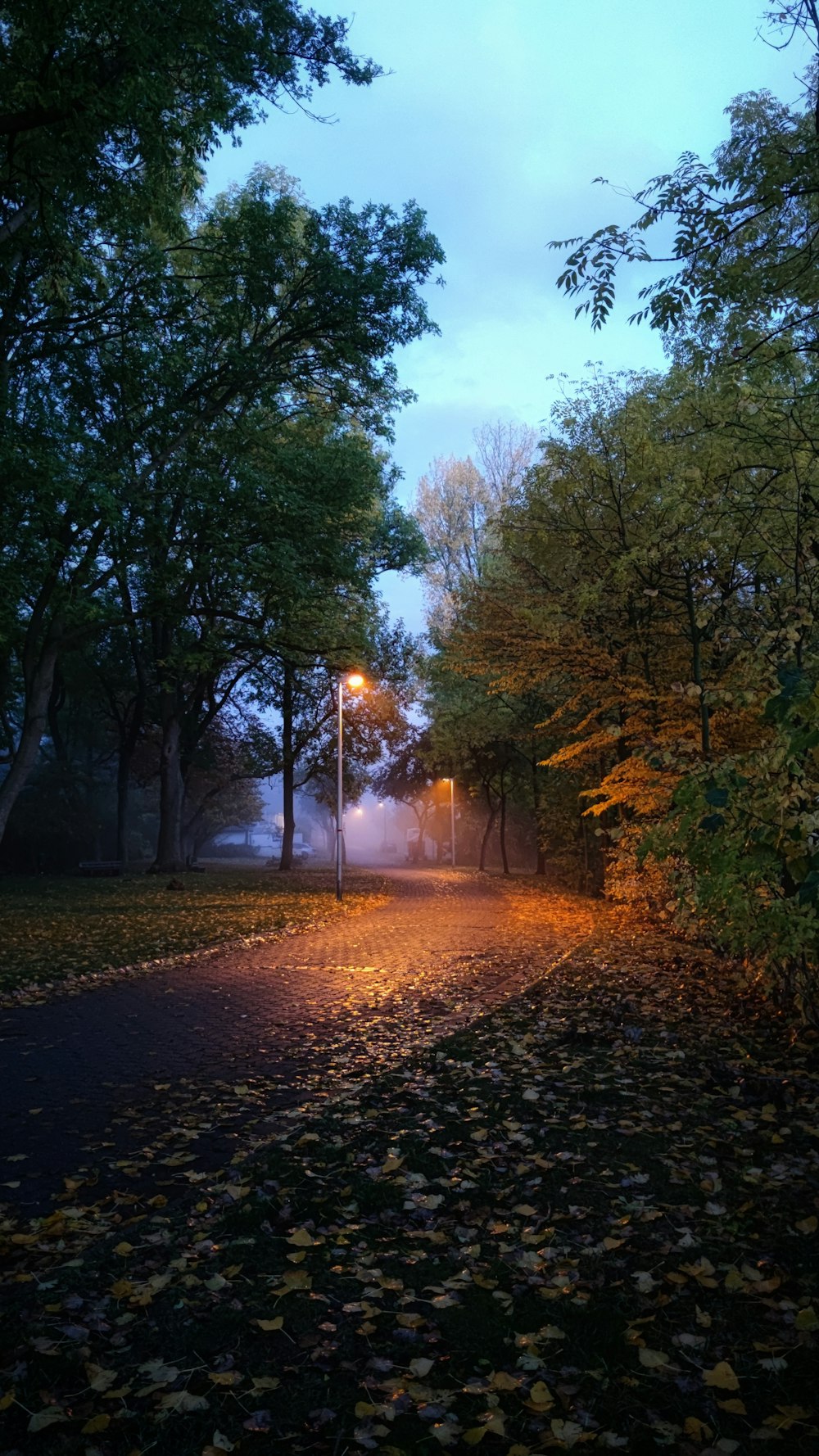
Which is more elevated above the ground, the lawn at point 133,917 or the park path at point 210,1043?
the lawn at point 133,917

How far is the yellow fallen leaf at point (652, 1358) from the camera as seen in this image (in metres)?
3.04

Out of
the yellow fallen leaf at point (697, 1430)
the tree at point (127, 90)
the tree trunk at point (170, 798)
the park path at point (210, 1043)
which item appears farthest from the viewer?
the tree trunk at point (170, 798)

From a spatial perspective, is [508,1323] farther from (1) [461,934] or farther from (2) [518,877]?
(2) [518,877]

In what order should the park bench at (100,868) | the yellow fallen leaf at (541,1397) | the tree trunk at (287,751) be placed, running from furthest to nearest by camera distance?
the park bench at (100,868)
the tree trunk at (287,751)
the yellow fallen leaf at (541,1397)

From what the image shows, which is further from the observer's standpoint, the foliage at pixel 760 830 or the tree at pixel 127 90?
the tree at pixel 127 90

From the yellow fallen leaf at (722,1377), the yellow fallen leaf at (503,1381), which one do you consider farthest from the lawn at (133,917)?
the yellow fallen leaf at (722,1377)

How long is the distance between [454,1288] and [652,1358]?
2.81ft

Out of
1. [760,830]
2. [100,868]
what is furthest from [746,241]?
[100,868]

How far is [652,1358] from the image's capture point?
307cm

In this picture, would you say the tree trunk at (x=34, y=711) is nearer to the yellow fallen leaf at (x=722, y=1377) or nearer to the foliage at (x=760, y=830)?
the foliage at (x=760, y=830)

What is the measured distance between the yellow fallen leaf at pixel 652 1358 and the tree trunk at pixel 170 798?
26.1m

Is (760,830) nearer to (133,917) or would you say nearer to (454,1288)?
(454,1288)

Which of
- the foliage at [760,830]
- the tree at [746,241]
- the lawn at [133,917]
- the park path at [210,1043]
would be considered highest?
the tree at [746,241]

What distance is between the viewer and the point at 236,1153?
5.09 m
